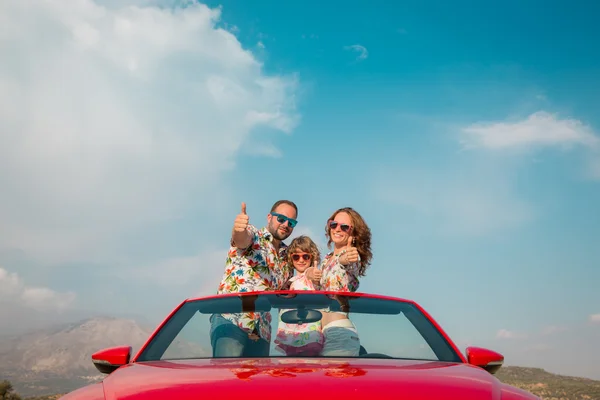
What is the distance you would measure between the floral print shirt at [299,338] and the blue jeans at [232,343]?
120 millimetres

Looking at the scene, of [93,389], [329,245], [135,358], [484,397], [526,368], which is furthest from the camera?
[526,368]

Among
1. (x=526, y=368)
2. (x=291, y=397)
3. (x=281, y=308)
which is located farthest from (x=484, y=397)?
(x=526, y=368)

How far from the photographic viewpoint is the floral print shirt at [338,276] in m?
A: 5.66

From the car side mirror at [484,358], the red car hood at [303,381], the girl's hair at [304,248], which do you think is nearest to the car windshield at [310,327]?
the car side mirror at [484,358]

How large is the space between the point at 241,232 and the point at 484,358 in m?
2.25

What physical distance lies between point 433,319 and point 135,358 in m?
1.85

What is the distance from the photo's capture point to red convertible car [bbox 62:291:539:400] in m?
2.32

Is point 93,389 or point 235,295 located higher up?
point 235,295

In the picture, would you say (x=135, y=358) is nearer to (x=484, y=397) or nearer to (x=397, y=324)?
(x=397, y=324)

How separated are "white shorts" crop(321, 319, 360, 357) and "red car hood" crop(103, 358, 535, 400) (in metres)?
0.55

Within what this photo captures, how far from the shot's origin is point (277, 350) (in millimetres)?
3527

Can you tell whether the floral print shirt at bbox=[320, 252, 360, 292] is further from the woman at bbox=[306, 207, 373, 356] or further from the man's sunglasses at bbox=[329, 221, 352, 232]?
the man's sunglasses at bbox=[329, 221, 352, 232]

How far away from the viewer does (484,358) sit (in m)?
3.42

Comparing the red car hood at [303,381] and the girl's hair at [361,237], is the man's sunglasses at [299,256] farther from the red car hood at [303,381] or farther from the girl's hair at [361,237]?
the red car hood at [303,381]
